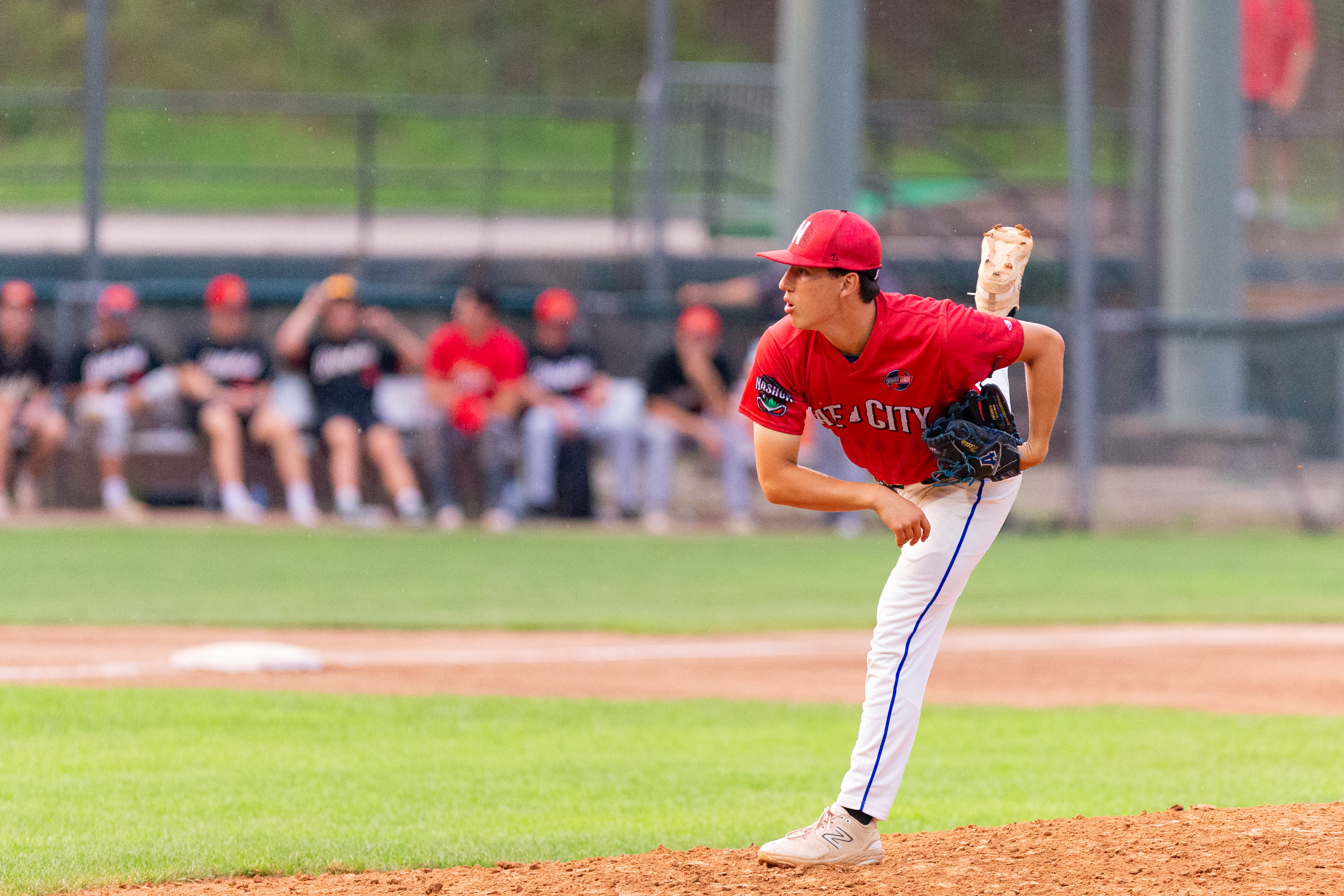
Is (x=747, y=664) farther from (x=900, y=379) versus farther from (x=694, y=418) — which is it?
(x=694, y=418)

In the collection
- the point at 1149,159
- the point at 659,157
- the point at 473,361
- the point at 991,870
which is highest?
the point at 1149,159

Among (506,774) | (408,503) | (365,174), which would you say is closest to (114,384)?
(408,503)

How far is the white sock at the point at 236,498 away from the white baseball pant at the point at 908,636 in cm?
910

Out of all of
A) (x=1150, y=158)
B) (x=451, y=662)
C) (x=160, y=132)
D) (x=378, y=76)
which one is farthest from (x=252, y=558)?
(x=378, y=76)

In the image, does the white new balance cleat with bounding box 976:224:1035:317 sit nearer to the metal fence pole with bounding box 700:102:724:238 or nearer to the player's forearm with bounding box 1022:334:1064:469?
the player's forearm with bounding box 1022:334:1064:469

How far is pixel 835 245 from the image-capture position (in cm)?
379

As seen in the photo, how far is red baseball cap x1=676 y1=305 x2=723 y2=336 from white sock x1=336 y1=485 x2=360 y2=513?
278 cm

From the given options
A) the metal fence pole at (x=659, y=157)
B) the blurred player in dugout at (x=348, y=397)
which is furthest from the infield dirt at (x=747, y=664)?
the metal fence pole at (x=659, y=157)

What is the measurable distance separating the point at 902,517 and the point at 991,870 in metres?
0.89

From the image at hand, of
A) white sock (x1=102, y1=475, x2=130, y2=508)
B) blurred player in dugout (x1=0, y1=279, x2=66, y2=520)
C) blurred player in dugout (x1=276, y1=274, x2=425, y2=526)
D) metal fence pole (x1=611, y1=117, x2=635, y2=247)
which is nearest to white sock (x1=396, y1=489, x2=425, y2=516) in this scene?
blurred player in dugout (x1=276, y1=274, x2=425, y2=526)

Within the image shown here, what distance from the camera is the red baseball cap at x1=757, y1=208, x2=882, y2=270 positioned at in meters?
3.78

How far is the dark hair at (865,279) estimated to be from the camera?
3783mm

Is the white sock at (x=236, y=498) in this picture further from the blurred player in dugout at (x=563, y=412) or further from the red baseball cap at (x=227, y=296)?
the blurred player in dugout at (x=563, y=412)

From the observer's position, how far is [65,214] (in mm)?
23969
